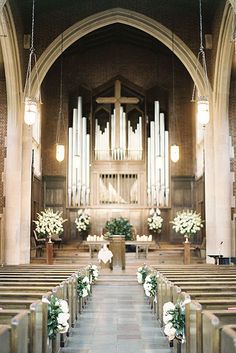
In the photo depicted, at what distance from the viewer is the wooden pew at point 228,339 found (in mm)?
3225

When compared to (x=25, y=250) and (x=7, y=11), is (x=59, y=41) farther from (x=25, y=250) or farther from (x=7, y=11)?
(x=25, y=250)

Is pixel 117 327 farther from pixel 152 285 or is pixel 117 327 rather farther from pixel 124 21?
pixel 124 21

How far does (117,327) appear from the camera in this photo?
7.63 meters

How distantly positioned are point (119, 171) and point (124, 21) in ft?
20.7

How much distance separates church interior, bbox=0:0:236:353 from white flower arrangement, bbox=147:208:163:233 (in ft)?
0.19

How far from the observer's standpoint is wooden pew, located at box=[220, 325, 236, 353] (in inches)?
127

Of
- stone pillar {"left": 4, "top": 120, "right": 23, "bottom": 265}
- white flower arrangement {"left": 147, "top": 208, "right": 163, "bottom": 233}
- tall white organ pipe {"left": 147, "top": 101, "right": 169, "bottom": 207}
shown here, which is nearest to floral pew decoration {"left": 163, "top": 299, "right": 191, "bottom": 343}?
stone pillar {"left": 4, "top": 120, "right": 23, "bottom": 265}

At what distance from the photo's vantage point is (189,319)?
5.11 metres

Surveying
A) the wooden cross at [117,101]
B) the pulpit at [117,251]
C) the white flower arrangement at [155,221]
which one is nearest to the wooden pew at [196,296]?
the pulpit at [117,251]

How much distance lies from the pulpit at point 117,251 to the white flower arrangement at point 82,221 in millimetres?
4754

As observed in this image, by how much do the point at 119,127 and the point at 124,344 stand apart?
14.5 m

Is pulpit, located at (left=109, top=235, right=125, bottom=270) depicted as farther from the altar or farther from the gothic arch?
the gothic arch

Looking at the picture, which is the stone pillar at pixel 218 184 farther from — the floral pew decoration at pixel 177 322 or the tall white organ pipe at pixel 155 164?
the floral pew decoration at pixel 177 322

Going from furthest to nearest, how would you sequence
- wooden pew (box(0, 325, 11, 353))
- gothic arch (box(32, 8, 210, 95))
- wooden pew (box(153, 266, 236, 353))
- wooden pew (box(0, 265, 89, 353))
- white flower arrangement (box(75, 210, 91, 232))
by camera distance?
1. white flower arrangement (box(75, 210, 91, 232))
2. gothic arch (box(32, 8, 210, 95))
3. wooden pew (box(0, 265, 89, 353))
4. wooden pew (box(153, 266, 236, 353))
5. wooden pew (box(0, 325, 11, 353))
